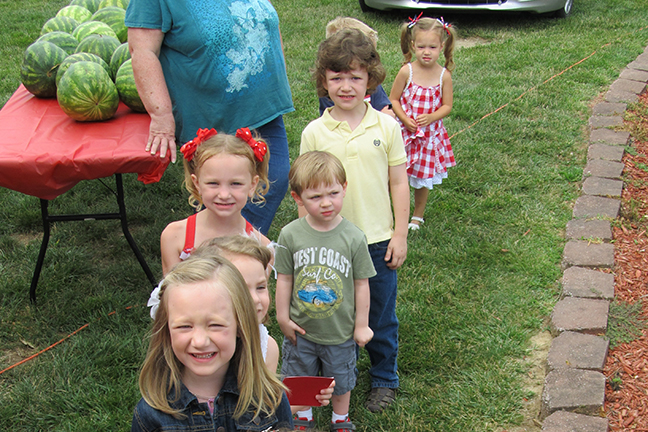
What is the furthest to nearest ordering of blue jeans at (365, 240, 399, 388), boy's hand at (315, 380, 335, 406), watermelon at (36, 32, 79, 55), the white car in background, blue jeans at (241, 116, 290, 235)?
1. the white car in background
2. watermelon at (36, 32, 79, 55)
3. blue jeans at (241, 116, 290, 235)
4. blue jeans at (365, 240, 399, 388)
5. boy's hand at (315, 380, 335, 406)

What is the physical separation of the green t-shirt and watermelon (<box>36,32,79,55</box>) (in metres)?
2.43

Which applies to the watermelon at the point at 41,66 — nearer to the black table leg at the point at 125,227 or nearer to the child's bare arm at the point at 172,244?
the black table leg at the point at 125,227

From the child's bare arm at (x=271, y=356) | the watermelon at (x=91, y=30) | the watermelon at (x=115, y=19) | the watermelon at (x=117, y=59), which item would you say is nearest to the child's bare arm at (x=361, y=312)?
the child's bare arm at (x=271, y=356)

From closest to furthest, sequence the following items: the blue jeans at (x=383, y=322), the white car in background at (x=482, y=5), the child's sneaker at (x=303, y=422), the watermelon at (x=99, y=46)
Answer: the child's sneaker at (x=303, y=422), the blue jeans at (x=383, y=322), the watermelon at (x=99, y=46), the white car in background at (x=482, y=5)

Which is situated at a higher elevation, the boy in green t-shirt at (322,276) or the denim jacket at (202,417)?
the boy in green t-shirt at (322,276)

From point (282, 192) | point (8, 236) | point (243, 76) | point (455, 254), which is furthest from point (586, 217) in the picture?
point (8, 236)

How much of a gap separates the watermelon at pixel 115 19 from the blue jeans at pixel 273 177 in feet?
6.26

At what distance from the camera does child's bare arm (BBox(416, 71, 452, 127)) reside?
4430 millimetres

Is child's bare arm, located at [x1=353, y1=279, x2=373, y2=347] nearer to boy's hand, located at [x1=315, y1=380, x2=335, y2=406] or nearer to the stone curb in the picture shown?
boy's hand, located at [x1=315, y1=380, x2=335, y2=406]

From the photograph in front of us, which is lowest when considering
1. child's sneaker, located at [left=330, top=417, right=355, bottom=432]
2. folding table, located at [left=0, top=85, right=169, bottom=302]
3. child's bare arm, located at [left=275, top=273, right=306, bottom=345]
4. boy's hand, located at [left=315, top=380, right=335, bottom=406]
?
child's sneaker, located at [left=330, top=417, right=355, bottom=432]

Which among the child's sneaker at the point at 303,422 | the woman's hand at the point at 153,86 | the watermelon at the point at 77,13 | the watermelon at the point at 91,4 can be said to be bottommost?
the child's sneaker at the point at 303,422

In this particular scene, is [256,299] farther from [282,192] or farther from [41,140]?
[41,140]

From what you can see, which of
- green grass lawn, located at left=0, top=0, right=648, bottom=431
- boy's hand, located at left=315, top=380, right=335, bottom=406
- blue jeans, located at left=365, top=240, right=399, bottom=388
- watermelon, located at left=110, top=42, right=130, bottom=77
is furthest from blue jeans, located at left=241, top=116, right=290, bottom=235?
watermelon, located at left=110, top=42, right=130, bottom=77

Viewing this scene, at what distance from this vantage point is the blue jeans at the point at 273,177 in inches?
128
